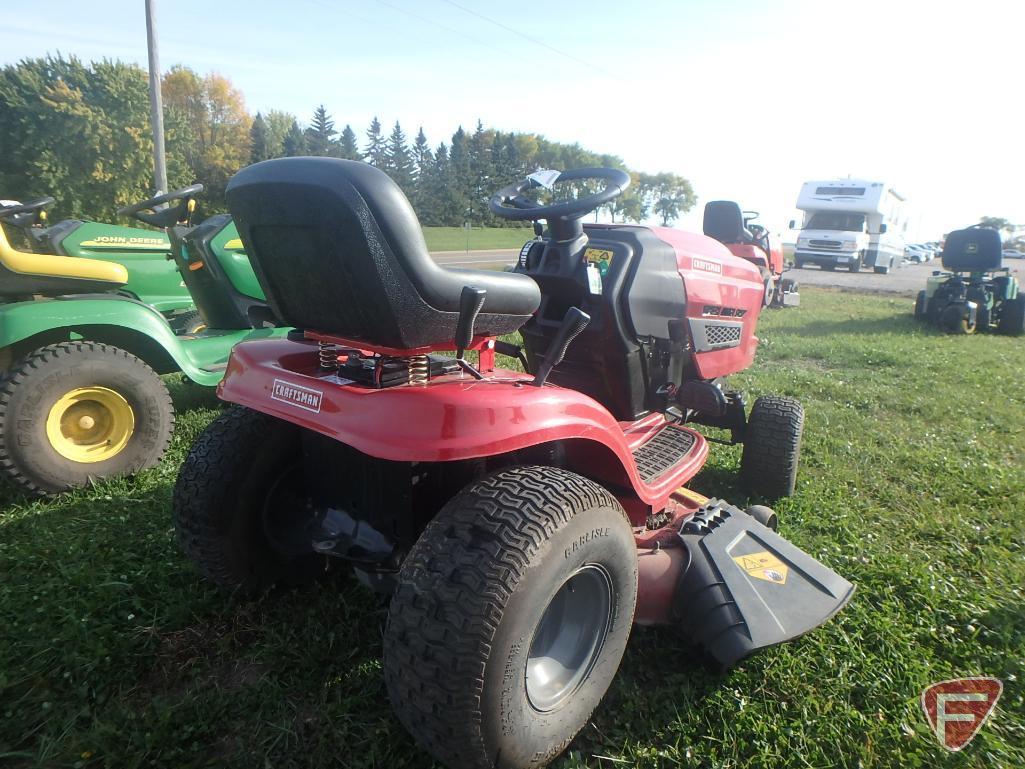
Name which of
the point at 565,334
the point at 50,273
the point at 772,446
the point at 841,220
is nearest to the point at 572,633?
the point at 565,334

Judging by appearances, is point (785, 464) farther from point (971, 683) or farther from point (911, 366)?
point (911, 366)

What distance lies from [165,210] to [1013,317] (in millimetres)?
11085

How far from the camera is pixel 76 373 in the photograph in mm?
3127

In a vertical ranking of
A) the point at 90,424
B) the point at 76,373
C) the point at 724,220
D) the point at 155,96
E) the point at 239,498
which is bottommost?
the point at 90,424

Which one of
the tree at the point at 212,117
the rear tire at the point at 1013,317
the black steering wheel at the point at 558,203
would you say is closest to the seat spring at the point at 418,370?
the black steering wheel at the point at 558,203

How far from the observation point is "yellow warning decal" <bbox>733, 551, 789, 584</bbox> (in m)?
2.13

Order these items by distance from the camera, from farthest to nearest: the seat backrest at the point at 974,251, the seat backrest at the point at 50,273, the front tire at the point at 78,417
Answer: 1. the seat backrest at the point at 974,251
2. the seat backrest at the point at 50,273
3. the front tire at the point at 78,417

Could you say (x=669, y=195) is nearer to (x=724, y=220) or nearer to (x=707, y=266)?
(x=724, y=220)

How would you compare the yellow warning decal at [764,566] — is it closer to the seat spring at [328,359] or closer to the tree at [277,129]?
the seat spring at [328,359]

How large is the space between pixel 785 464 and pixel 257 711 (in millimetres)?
2604

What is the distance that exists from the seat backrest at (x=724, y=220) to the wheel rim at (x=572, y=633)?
4.49 m

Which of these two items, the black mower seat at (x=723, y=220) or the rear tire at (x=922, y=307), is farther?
the rear tire at (x=922, y=307)

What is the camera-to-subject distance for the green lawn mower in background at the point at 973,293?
916 centimetres

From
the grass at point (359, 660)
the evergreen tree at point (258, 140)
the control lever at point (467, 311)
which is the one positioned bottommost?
the grass at point (359, 660)
